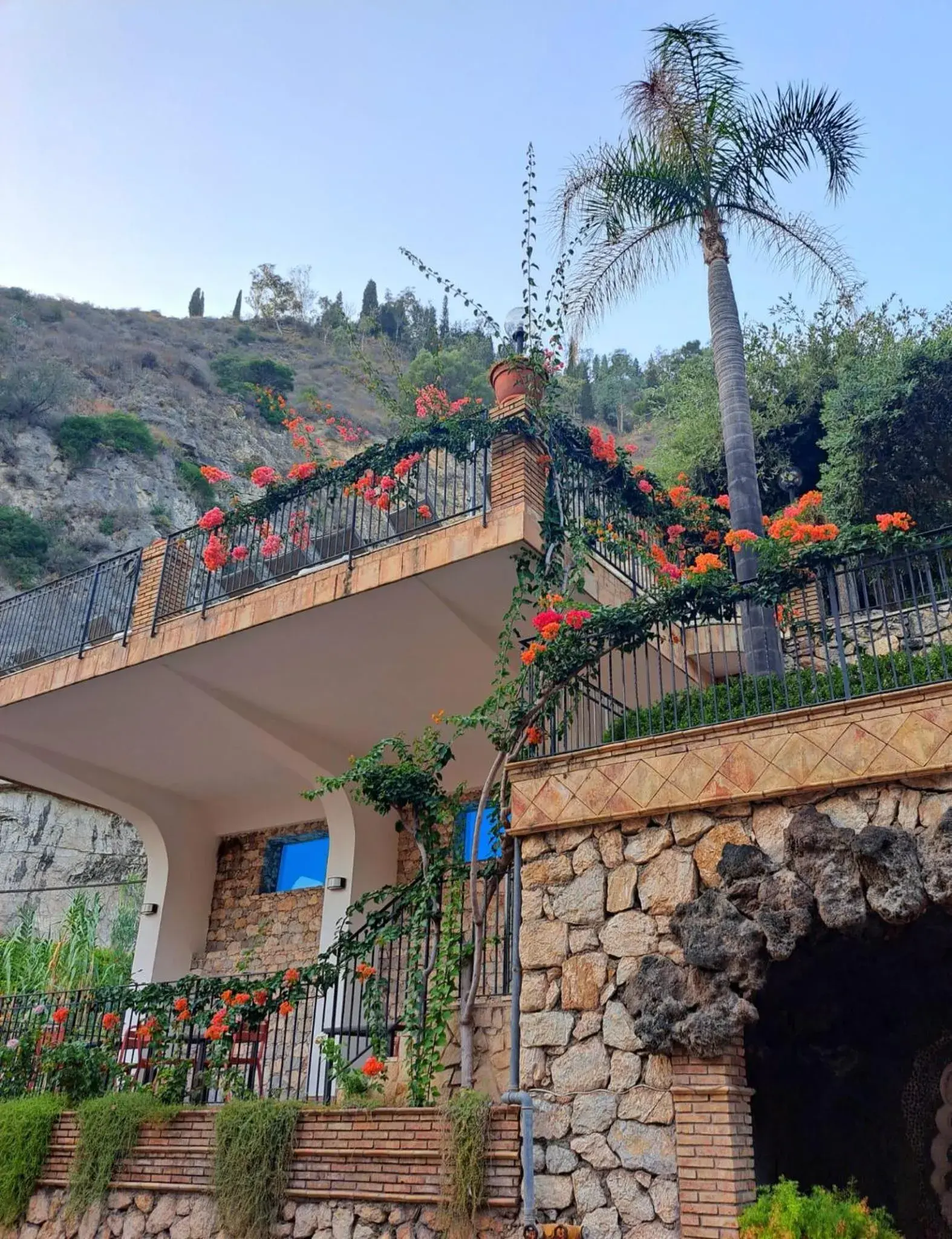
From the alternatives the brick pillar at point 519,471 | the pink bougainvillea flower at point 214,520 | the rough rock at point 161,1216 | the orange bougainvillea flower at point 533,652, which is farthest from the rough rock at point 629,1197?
the pink bougainvillea flower at point 214,520

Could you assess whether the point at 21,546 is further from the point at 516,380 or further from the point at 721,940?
the point at 721,940

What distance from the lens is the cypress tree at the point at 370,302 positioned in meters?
52.4

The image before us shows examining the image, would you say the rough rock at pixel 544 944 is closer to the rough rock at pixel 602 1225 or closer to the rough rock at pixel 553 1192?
the rough rock at pixel 553 1192

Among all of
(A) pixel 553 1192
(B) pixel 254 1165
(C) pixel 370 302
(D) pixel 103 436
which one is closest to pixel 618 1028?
(A) pixel 553 1192

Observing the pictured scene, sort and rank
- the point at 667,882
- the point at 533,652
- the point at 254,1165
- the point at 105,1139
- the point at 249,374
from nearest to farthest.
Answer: the point at 667,882 → the point at 254,1165 → the point at 533,652 → the point at 105,1139 → the point at 249,374

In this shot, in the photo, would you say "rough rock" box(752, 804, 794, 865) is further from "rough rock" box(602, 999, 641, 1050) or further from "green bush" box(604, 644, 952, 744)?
"rough rock" box(602, 999, 641, 1050)

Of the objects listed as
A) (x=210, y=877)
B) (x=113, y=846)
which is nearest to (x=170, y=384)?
(x=113, y=846)

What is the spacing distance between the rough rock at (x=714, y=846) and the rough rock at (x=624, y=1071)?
115 cm

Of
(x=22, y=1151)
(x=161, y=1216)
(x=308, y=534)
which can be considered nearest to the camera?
(x=161, y=1216)

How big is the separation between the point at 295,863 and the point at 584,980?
701 cm

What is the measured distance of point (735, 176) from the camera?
10.7m

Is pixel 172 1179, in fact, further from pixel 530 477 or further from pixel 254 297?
pixel 254 297

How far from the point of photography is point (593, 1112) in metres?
6.09

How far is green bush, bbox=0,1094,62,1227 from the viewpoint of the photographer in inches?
324
